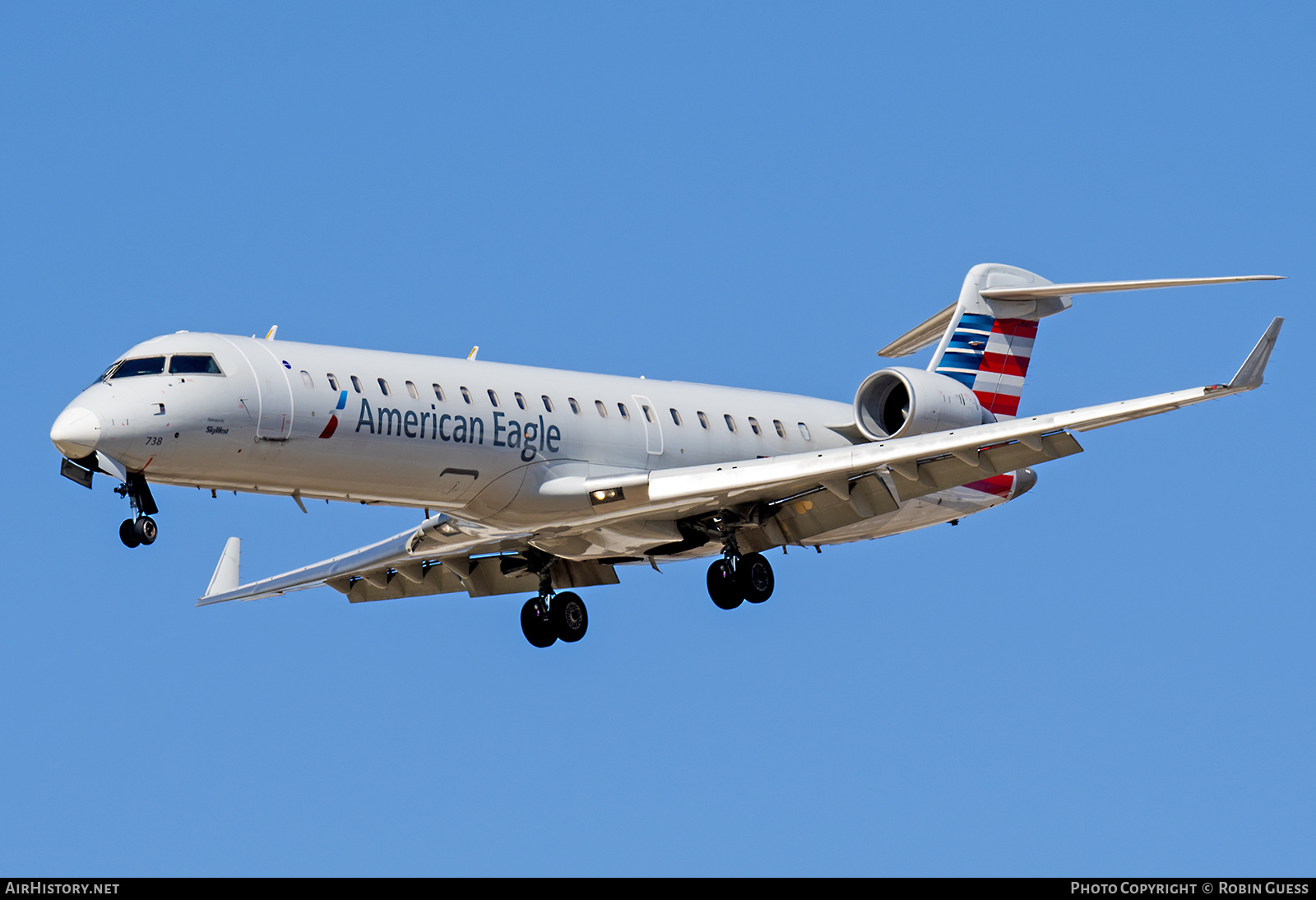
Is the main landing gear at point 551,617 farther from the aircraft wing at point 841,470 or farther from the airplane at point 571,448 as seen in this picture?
the aircraft wing at point 841,470

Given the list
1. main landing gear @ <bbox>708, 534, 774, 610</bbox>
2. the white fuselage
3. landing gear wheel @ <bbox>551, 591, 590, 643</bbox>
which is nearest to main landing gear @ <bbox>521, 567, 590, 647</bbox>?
landing gear wheel @ <bbox>551, 591, 590, 643</bbox>

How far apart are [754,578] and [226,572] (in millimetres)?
9909

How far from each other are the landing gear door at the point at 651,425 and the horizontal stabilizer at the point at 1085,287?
636 centimetres

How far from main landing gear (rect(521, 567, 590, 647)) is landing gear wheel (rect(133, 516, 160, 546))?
743 centimetres

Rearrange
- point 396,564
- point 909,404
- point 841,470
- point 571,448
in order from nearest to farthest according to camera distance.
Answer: point 841,470 < point 571,448 < point 909,404 < point 396,564

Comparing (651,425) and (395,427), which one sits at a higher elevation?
(651,425)

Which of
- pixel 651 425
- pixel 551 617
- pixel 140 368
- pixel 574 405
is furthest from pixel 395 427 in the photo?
pixel 551 617

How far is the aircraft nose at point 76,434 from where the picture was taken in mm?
20219

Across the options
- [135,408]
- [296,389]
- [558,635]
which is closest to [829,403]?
[558,635]

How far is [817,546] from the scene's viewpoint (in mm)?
26250

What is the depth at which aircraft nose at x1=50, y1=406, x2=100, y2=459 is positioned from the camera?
66.3 feet

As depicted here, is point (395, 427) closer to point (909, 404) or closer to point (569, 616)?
point (569, 616)

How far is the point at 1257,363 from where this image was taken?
20438 millimetres

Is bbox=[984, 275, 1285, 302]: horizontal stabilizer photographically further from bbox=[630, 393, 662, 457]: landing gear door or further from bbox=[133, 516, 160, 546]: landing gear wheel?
bbox=[133, 516, 160, 546]: landing gear wheel
